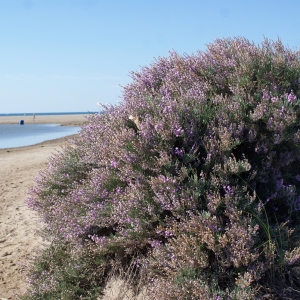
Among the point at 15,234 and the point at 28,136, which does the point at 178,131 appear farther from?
the point at 28,136

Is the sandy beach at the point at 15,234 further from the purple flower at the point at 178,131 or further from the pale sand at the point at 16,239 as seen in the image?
the purple flower at the point at 178,131

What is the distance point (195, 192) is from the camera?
11.5 ft

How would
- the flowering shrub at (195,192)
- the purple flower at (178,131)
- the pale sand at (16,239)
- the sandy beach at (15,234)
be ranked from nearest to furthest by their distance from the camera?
the flowering shrub at (195,192), the purple flower at (178,131), the pale sand at (16,239), the sandy beach at (15,234)

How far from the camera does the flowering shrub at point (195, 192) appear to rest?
332 centimetres

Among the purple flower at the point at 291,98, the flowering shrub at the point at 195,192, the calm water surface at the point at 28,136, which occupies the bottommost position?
the calm water surface at the point at 28,136

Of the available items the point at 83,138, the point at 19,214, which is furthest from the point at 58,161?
the point at 19,214

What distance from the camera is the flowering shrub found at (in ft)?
10.9

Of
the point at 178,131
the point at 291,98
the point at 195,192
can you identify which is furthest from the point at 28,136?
the point at 195,192

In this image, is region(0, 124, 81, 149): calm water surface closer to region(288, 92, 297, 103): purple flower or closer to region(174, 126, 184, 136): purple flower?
region(174, 126, 184, 136): purple flower

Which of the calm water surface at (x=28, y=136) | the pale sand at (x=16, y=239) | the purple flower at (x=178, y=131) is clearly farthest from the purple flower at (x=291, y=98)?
the calm water surface at (x=28, y=136)

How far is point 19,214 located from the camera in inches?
314

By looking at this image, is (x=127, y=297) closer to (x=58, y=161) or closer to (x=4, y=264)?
(x=58, y=161)

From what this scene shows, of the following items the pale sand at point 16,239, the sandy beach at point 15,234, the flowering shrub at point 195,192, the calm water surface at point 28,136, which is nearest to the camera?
the flowering shrub at point 195,192

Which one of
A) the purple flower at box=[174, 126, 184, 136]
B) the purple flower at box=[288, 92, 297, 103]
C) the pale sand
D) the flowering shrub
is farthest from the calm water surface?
the purple flower at box=[288, 92, 297, 103]
